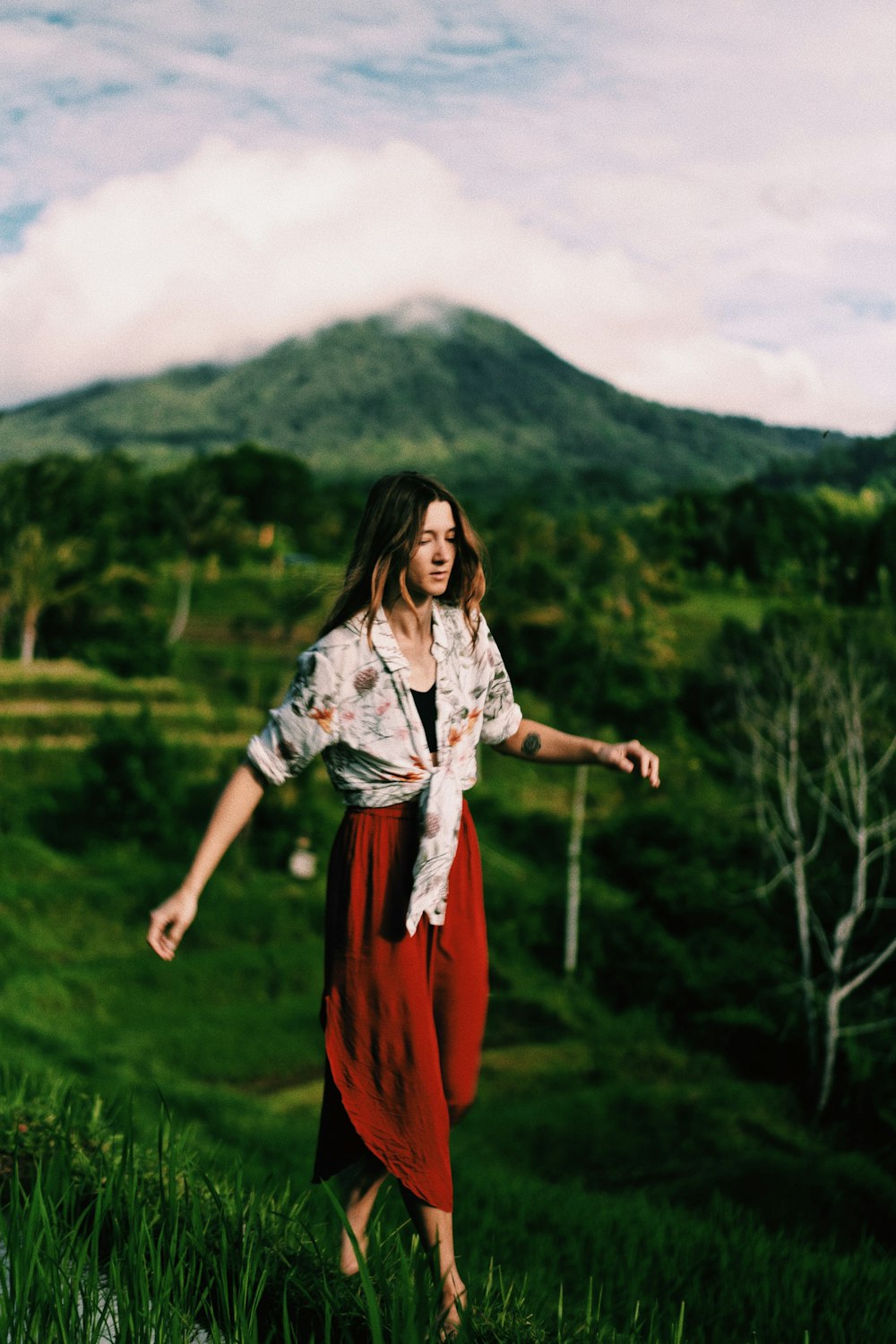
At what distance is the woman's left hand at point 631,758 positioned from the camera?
2445 millimetres

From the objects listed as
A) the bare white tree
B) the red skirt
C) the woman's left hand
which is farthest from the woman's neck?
the bare white tree

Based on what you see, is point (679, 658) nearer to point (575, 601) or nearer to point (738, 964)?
point (575, 601)

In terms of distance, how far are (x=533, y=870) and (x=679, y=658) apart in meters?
7.71

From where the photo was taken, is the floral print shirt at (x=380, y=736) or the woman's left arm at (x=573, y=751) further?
the woman's left arm at (x=573, y=751)

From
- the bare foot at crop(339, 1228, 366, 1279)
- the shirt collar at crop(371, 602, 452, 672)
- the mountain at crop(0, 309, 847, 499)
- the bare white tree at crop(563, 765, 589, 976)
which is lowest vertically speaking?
the bare white tree at crop(563, 765, 589, 976)

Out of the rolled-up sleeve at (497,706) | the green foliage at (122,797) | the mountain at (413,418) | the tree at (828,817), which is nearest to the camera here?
the rolled-up sleeve at (497,706)

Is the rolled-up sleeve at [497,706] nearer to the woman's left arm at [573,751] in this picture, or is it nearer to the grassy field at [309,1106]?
the woman's left arm at [573,751]

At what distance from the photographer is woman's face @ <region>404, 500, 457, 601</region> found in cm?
235

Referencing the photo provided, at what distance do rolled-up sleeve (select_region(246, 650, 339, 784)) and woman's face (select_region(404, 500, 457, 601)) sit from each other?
0.25 metres

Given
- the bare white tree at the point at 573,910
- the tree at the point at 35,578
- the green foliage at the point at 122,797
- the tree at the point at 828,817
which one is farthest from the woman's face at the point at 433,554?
the tree at the point at 35,578

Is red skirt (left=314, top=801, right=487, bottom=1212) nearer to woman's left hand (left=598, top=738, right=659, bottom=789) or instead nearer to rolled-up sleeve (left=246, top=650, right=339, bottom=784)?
rolled-up sleeve (left=246, top=650, right=339, bottom=784)

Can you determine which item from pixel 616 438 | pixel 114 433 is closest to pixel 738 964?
pixel 616 438

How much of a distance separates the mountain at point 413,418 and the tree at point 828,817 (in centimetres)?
8320

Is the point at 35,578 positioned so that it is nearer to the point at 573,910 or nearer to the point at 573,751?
the point at 573,910
